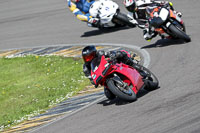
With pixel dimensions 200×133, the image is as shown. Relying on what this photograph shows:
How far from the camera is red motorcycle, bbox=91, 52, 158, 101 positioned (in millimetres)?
9766

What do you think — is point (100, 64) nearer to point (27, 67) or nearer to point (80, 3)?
point (27, 67)

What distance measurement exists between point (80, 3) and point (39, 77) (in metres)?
4.78

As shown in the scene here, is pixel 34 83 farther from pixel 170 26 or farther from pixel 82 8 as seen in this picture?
pixel 82 8

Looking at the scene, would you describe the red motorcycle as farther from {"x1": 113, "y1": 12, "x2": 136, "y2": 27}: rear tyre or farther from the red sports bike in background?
{"x1": 113, "y1": 12, "x2": 136, "y2": 27}: rear tyre

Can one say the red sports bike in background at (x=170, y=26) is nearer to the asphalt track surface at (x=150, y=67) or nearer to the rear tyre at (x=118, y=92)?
the asphalt track surface at (x=150, y=67)

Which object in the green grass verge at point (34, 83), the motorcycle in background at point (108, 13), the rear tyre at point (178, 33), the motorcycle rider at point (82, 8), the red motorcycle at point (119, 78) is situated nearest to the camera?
the red motorcycle at point (119, 78)

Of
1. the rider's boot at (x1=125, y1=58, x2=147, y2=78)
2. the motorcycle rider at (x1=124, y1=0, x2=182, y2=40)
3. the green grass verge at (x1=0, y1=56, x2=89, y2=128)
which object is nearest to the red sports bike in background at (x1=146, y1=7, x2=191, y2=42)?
the motorcycle rider at (x1=124, y1=0, x2=182, y2=40)

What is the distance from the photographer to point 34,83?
46.9 feet

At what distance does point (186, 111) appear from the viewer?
8.45 metres

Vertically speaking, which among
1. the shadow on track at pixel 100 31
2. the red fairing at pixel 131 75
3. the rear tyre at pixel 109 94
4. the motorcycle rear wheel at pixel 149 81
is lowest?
the shadow on track at pixel 100 31

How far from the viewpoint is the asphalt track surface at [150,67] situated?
840 cm

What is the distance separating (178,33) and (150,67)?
1.84m

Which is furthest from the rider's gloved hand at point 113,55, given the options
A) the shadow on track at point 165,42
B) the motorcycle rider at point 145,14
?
the shadow on track at point 165,42

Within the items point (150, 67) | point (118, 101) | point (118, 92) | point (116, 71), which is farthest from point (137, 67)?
point (150, 67)
